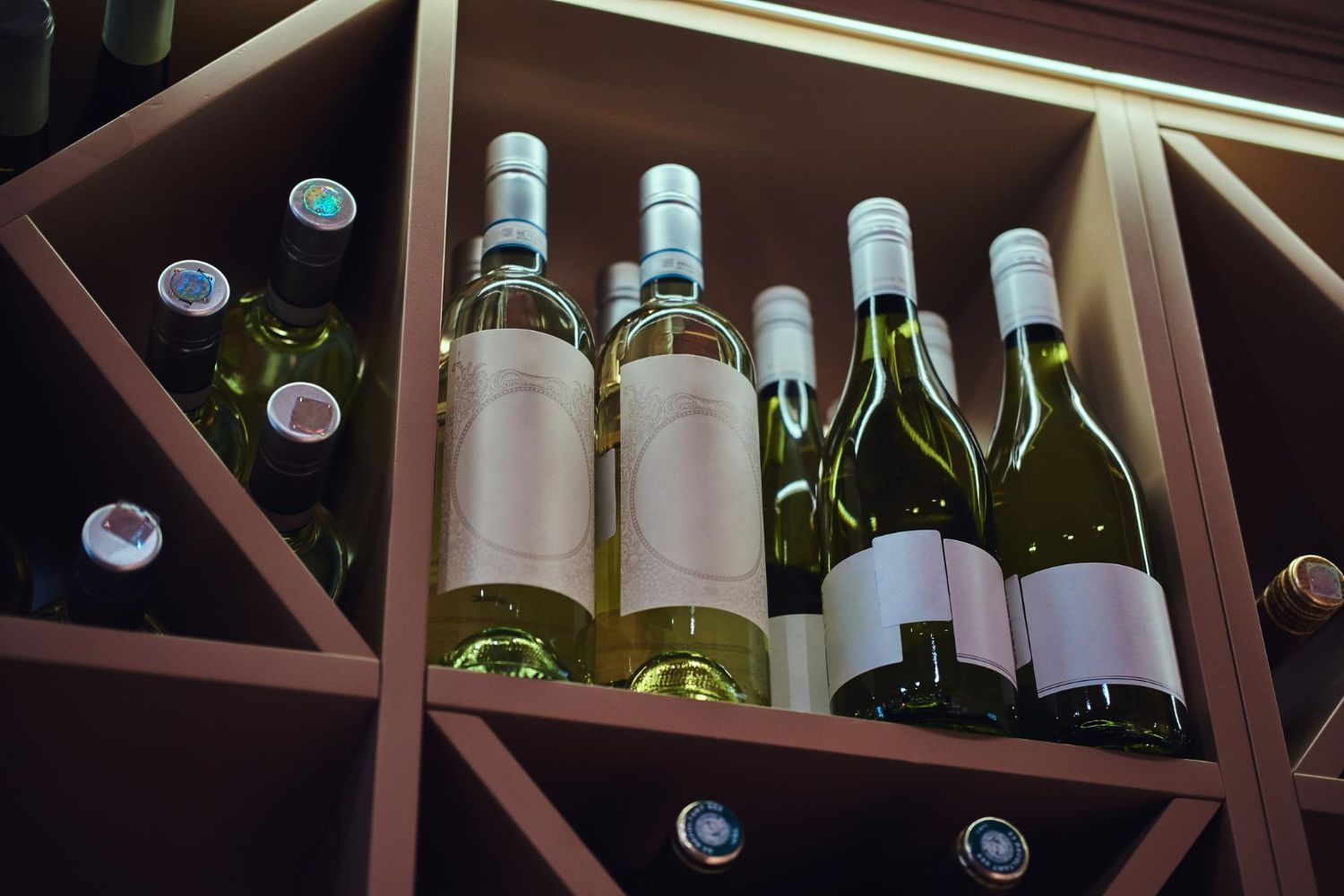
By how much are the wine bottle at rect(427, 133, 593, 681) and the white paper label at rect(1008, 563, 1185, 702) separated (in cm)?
28

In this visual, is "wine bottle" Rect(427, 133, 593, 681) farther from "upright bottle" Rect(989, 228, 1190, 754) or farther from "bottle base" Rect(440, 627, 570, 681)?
"upright bottle" Rect(989, 228, 1190, 754)

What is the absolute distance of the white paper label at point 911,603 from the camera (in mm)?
797

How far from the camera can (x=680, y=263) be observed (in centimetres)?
93

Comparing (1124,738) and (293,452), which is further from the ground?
(293,452)

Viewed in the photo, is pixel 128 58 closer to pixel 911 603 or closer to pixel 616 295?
pixel 616 295

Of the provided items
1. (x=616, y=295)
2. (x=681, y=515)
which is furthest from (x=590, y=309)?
(x=681, y=515)

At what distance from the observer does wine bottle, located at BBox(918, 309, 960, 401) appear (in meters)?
1.12

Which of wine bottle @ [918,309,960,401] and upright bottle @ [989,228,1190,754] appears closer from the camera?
upright bottle @ [989,228,1190,754]

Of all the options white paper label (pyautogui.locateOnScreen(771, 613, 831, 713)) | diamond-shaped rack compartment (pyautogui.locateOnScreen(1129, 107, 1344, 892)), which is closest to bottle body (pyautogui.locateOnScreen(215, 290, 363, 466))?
white paper label (pyautogui.locateOnScreen(771, 613, 831, 713))

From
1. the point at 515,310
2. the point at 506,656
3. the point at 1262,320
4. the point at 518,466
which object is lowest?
the point at 506,656

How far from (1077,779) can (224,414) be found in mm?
575

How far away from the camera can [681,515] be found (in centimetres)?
80

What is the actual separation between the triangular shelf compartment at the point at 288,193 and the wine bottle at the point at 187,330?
33 millimetres

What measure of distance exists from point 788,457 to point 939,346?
0.16 metres
